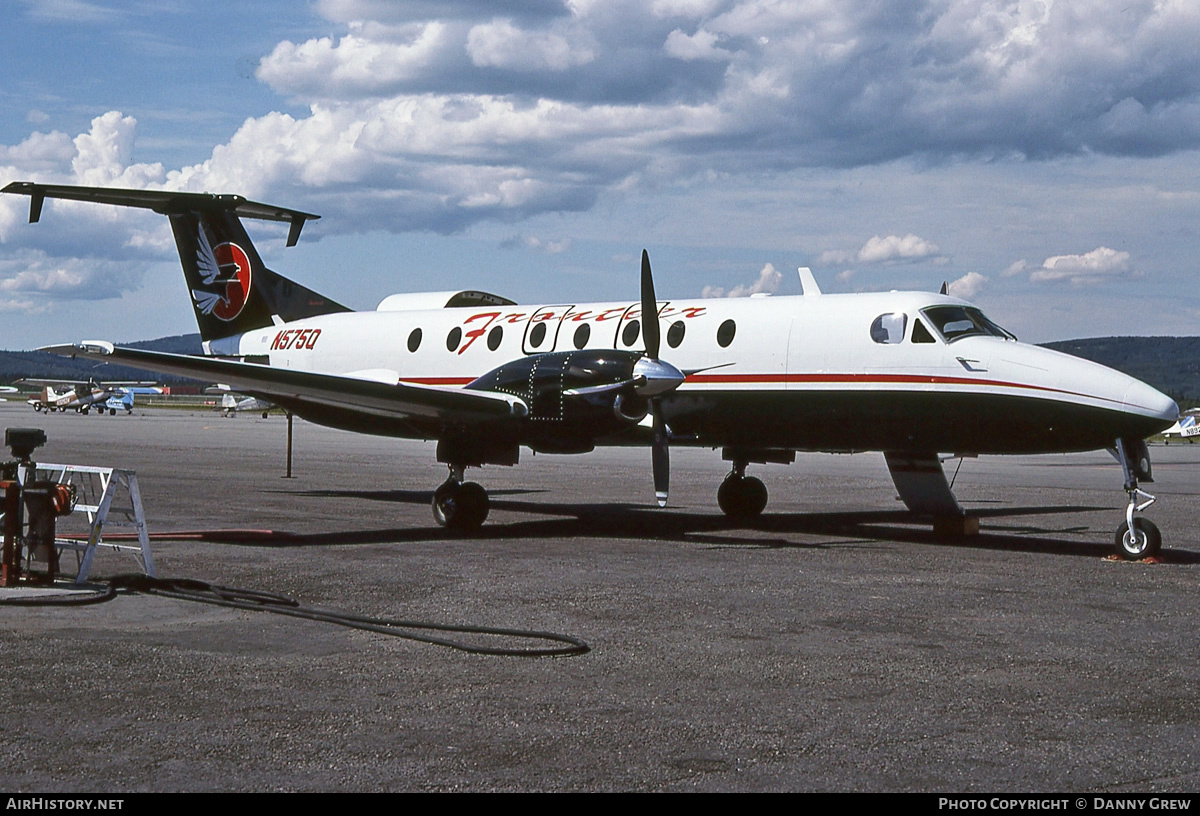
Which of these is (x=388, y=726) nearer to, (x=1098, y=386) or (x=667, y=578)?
(x=667, y=578)

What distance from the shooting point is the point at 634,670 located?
8.02m

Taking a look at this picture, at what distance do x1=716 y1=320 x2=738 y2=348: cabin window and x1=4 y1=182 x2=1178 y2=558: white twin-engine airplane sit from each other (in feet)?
0.07

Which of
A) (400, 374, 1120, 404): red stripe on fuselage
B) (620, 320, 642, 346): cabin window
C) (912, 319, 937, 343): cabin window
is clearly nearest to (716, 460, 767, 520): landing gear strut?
(400, 374, 1120, 404): red stripe on fuselage

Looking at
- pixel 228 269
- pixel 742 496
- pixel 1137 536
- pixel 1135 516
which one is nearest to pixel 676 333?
pixel 742 496

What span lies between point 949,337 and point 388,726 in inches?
432

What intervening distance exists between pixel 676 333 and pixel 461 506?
13.5 feet

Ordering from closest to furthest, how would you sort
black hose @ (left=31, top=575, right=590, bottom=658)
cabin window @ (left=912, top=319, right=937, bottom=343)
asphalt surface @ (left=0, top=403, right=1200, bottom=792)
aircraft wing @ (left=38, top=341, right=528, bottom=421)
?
1. asphalt surface @ (left=0, top=403, right=1200, bottom=792)
2. black hose @ (left=31, top=575, right=590, bottom=658)
3. cabin window @ (left=912, top=319, right=937, bottom=343)
4. aircraft wing @ (left=38, top=341, right=528, bottom=421)

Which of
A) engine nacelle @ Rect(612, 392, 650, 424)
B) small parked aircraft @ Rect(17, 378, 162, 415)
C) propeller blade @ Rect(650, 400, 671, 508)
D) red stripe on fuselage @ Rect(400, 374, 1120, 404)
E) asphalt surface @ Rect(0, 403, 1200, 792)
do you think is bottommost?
asphalt surface @ Rect(0, 403, 1200, 792)

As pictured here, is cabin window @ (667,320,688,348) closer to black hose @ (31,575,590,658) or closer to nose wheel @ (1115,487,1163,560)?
nose wheel @ (1115,487,1163,560)

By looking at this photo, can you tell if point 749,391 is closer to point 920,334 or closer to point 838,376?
point 838,376

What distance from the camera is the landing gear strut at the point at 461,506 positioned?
1711cm

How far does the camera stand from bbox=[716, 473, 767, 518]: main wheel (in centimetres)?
1947

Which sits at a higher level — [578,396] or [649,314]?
Result: [649,314]

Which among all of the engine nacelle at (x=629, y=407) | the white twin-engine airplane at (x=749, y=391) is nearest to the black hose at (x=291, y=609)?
the white twin-engine airplane at (x=749, y=391)
